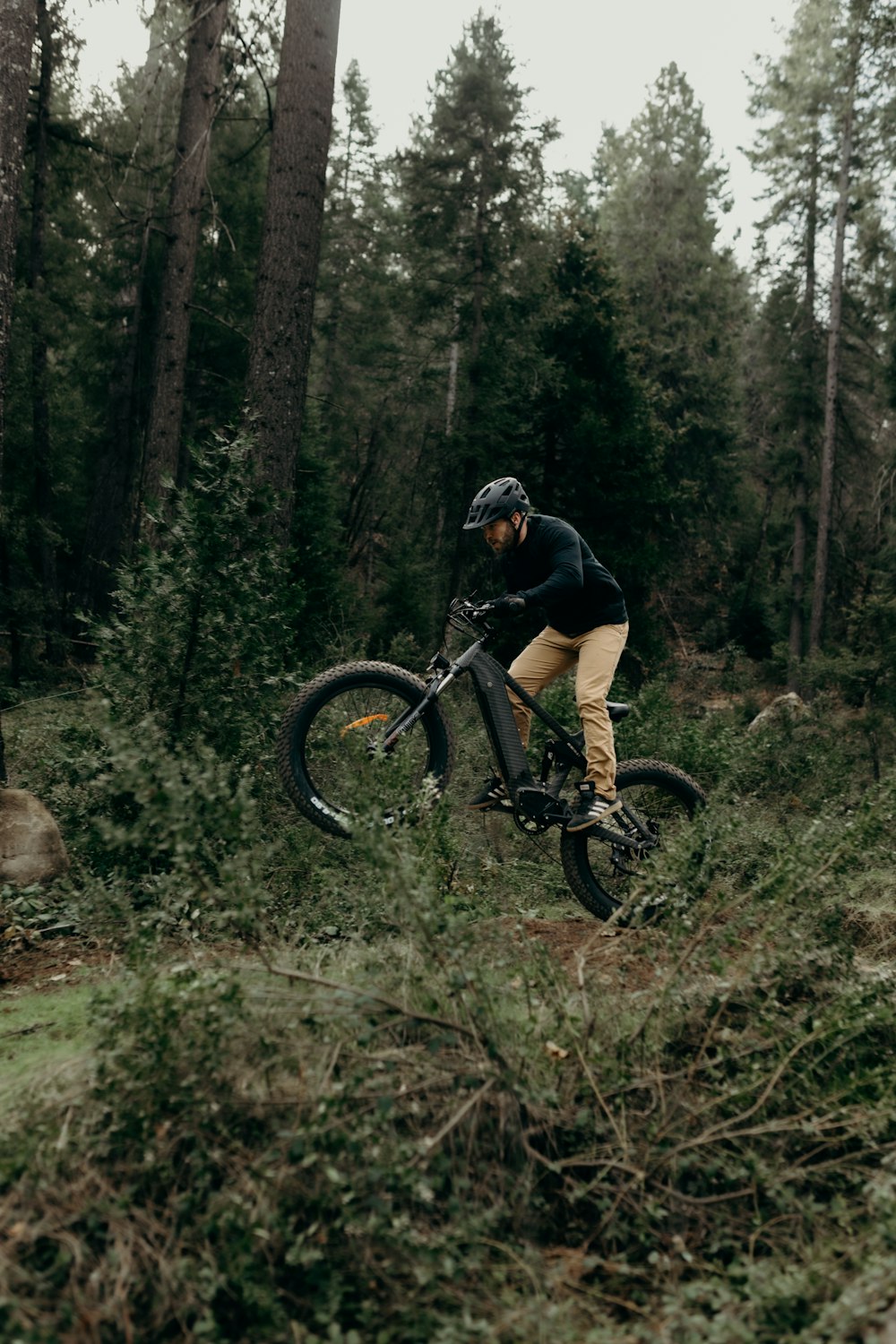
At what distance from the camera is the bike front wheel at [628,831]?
244 inches

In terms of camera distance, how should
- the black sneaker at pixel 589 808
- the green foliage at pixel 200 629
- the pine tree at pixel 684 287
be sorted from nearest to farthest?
the black sneaker at pixel 589 808
the green foliage at pixel 200 629
the pine tree at pixel 684 287

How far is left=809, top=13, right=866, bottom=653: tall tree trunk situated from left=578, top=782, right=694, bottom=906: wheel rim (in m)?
19.9

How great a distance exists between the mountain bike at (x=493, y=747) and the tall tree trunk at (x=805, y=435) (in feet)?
71.2

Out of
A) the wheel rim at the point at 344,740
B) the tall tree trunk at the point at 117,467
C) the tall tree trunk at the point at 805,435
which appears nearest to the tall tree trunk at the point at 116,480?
the tall tree trunk at the point at 117,467

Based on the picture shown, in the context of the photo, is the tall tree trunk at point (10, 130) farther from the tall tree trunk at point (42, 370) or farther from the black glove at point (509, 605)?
the tall tree trunk at point (42, 370)

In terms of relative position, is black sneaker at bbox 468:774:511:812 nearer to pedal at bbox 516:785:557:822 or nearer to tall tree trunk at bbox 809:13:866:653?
pedal at bbox 516:785:557:822

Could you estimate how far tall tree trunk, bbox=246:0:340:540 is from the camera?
8.84 m

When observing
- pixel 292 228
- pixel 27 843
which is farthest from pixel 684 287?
pixel 27 843

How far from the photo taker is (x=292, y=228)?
8961mm

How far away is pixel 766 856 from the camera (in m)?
7.15

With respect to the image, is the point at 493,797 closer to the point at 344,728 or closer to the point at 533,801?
the point at 533,801

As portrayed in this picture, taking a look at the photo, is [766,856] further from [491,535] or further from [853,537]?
[853,537]

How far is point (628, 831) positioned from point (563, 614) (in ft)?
4.57

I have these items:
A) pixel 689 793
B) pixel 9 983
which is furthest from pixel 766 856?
pixel 9 983
